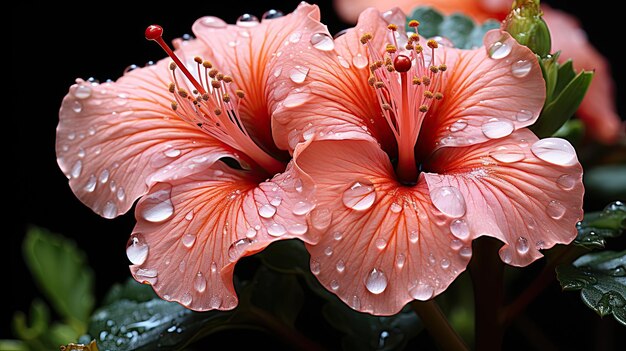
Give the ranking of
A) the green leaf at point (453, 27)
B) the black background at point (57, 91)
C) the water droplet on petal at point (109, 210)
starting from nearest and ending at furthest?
the water droplet on petal at point (109, 210) < the green leaf at point (453, 27) < the black background at point (57, 91)

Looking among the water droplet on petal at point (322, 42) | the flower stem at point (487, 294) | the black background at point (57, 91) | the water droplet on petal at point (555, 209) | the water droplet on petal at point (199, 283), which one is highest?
the water droplet on petal at point (322, 42)

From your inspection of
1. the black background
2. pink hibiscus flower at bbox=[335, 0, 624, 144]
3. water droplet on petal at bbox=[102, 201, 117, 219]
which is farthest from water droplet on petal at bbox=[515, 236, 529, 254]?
the black background

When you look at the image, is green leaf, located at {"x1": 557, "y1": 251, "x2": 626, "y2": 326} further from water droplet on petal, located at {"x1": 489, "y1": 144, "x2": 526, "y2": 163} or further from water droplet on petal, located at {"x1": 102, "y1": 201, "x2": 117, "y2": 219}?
water droplet on petal, located at {"x1": 102, "y1": 201, "x2": 117, "y2": 219}

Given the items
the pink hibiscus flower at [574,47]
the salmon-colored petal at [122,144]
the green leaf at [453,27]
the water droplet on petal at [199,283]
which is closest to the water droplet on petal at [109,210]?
the salmon-colored petal at [122,144]

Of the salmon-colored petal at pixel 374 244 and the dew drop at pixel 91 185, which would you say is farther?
the dew drop at pixel 91 185

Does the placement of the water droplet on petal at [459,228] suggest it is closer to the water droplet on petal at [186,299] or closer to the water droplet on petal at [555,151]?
the water droplet on petal at [555,151]

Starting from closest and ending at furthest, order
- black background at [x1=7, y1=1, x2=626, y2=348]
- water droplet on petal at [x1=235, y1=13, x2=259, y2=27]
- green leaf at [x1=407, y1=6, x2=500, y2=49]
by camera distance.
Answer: water droplet on petal at [x1=235, y1=13, x2=259, y2=27] < green leaf at [x1=407, y1=6, x2=500, y2=49] < black background at [x1=7, y1=1, x2=626, y2=348]
